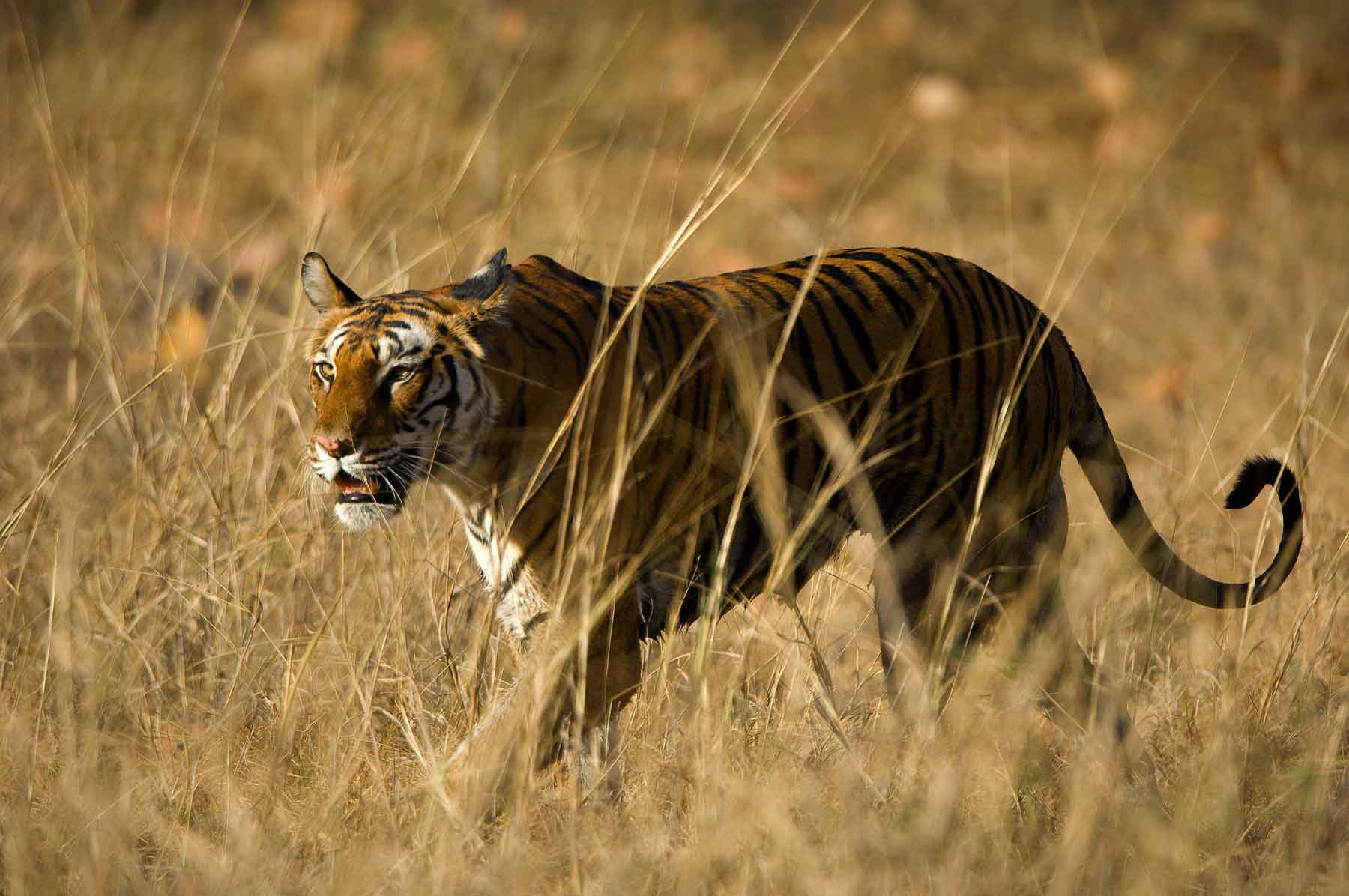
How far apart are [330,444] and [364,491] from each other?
5.0 inches

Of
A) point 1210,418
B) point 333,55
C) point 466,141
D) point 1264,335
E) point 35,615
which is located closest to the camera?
point 35,615

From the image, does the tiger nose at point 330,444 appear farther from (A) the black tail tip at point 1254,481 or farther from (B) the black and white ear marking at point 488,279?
(A) the black tail tip at point 1254,481

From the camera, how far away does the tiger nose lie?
8.75 ft

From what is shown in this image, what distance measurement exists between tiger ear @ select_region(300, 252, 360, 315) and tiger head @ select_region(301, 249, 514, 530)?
0.50 ft

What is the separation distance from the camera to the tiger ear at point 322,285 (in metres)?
2.99

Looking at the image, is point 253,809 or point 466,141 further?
point 466,141

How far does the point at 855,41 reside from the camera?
9250mm

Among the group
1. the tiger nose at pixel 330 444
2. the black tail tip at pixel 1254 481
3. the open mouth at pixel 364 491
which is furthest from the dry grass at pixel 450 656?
the tiger nose at pixel 330 444

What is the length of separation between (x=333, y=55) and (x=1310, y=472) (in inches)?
237

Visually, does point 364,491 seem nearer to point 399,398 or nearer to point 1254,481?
point 399,398

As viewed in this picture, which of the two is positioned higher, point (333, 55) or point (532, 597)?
point (333, 55)

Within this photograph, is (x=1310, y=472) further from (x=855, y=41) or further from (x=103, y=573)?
(x=855, y=41)

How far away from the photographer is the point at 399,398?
2.76 meters

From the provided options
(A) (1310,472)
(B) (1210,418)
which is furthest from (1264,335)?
(A) (1310,472)
